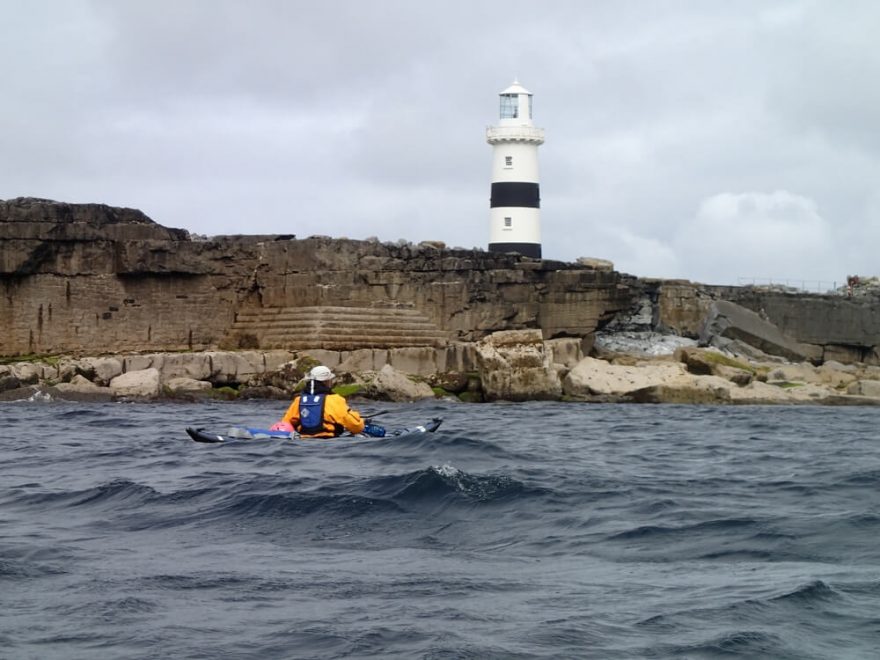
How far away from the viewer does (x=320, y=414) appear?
47.3ft

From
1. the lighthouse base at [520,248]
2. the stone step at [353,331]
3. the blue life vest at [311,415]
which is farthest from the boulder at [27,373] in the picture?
the lighthouse base at [520,248]

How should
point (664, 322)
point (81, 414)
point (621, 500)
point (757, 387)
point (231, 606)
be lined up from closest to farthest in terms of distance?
point (231, 606)
point (621, 500)
point (81, 414)
point (757, 387)
point (664, 322)

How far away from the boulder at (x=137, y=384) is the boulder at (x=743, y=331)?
14.9 meters

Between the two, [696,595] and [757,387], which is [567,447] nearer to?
[696,595]

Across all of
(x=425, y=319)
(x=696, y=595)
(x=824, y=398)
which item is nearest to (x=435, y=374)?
(x=425, y=319)

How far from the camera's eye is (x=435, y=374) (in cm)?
2783

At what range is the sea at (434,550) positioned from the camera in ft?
20.9

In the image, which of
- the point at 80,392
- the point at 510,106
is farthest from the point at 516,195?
the point at 80,392

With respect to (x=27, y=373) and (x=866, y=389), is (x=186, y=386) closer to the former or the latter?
(x=27, y=373)

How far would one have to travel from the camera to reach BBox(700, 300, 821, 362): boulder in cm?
3378

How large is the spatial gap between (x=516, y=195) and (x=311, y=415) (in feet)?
82.8

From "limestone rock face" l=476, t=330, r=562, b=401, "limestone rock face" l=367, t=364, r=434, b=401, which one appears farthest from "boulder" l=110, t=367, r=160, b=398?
"limestone rock face" l=476, t=330, r=562, b=401

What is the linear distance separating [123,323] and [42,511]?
1923cm

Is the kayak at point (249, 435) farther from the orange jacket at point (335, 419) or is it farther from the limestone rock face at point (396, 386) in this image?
the limestone rock face at point (396, 386)
